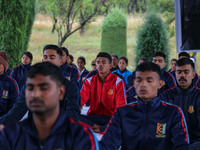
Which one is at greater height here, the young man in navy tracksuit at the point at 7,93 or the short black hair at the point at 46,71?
the short black hair at the point at 46,71

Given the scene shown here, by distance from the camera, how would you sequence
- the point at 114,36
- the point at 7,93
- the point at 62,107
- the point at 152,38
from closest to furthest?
the point at 62,107, the point at 7,93, the point at 152,38, the point at 114,36

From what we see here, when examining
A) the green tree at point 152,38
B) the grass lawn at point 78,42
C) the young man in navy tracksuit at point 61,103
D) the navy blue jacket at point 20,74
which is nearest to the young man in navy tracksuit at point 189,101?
the young man in navy tracksuit at point 61,103

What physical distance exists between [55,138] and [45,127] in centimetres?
11

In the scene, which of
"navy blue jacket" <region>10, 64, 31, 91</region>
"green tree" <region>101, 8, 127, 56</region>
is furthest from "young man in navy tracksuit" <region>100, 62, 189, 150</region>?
"green tree" <region>101, 8, 127, 56</region>

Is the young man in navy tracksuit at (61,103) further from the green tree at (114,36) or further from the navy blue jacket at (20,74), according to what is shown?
the green tree at (114,36)

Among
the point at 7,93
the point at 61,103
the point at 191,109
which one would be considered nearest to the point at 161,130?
the point at 191,109

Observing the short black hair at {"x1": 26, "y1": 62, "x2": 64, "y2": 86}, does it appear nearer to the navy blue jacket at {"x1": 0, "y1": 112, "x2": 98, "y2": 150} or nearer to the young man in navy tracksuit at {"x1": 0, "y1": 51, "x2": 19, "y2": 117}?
the navy blue jacket at {"x1": 0, "y1": 112, "x2": 98, "y2": 150}

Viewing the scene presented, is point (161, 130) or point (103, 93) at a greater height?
point (103, 93)

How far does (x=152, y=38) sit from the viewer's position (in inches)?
463

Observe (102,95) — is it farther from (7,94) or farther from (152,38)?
(152,38)

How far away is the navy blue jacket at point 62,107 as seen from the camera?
9.44ft

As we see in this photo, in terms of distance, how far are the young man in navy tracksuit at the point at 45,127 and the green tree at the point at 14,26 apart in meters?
8.12

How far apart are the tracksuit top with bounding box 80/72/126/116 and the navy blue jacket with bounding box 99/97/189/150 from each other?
75.4 inches

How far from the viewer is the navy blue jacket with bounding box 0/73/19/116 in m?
3.88
